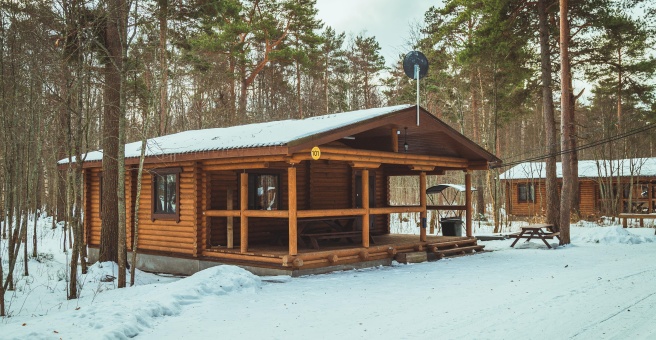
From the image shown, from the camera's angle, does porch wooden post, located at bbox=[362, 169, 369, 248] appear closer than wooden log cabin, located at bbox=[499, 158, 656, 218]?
Yes

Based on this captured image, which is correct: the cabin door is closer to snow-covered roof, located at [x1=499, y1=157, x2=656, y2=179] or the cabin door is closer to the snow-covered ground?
the snow-covered ground

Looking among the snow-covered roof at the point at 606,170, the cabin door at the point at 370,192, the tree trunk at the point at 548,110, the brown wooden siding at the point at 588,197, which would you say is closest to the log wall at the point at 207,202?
the cabin door at the point at 370,192

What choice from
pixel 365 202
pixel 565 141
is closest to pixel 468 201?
pixel 565 141

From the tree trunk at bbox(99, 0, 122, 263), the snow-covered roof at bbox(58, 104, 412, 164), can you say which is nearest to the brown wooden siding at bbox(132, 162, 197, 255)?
the snow-covered roof at bbox(58, 104, 412, 164)

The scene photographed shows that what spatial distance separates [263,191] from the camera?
14.0 metres

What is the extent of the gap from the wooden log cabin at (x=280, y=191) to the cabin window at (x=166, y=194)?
27 millimetres

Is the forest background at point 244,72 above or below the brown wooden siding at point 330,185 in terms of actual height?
above

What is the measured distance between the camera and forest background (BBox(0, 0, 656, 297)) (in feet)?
32.0

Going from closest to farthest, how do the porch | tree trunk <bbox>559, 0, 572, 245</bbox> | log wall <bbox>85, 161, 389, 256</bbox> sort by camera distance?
the porch
log wall <bbox>85, 161, 389, 256</bbox>
tree trunk <bbox>559, 0, 572, 245</bbox>

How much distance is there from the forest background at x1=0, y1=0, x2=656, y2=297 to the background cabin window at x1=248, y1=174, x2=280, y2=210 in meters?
2.72

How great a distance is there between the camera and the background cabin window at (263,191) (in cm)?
1317

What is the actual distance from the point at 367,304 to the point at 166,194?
7.10 meters

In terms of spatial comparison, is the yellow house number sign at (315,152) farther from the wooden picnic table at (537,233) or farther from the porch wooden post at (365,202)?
the wooden picnic table at (537,233)

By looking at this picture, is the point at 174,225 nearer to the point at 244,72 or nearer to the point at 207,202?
the point at 207,202
